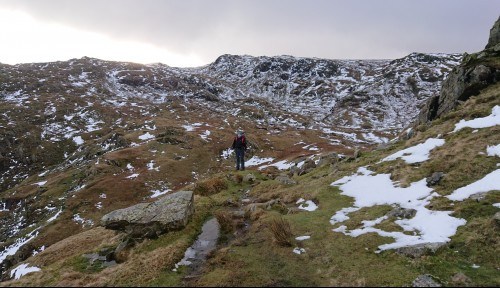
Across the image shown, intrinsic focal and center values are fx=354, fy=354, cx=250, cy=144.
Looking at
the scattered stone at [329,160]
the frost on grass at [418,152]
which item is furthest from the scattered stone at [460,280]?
the scattered stone at [329,160]

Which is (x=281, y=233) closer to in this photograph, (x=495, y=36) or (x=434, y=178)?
(x=434, y=178)

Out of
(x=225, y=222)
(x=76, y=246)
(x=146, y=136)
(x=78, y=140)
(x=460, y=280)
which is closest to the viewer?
(x=460, y=280)

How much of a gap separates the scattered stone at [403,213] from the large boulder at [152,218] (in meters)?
9.98

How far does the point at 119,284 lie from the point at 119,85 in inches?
7411

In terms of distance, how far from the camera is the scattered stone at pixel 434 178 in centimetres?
1806

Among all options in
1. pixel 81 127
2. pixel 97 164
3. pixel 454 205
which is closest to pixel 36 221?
pixel 97 164

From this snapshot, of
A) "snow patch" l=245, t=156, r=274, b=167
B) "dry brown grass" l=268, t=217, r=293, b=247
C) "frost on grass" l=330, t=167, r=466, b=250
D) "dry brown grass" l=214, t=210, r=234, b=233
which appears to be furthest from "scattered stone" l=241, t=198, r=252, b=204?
"snow patch" l=245, t=156, r=274, b=167

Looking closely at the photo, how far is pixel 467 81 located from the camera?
28.6 metres

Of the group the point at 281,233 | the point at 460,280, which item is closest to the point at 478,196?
the point at 460,280

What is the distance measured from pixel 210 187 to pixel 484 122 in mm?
19357

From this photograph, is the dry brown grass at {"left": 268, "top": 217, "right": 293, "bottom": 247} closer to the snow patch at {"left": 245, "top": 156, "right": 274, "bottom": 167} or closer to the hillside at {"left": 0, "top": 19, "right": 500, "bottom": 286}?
the hillside at {"left": 0, "top": 19, "right": 500, "bottom": 286}

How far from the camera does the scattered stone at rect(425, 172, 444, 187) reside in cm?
1806

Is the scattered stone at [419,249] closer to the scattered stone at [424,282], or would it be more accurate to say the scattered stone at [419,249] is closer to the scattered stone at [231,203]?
the scattered stone at [424,282]

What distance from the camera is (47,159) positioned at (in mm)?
90750
